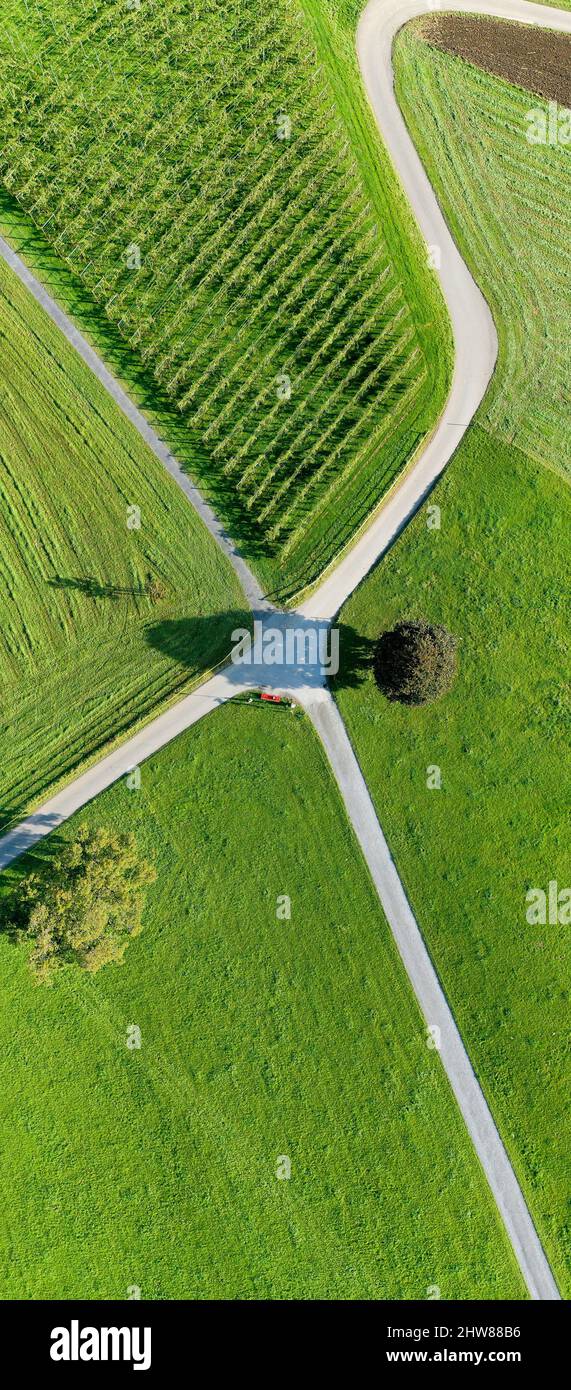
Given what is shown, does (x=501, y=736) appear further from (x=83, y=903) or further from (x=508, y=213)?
(x=508, y=213)

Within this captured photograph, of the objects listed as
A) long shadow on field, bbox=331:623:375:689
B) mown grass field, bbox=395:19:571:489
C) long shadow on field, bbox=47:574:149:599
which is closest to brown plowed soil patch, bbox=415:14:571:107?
mown grass field, bbox=395:19:571:489

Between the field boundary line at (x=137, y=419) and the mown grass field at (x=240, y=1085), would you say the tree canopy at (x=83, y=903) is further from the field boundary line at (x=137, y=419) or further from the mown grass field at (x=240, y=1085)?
the field boundary line at (x=137, y=419)

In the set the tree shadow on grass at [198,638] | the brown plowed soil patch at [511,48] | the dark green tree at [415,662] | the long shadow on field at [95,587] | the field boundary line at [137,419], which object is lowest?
the dark green tree at [415,662]

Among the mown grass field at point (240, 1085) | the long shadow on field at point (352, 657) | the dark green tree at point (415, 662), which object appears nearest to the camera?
the dark green tree at point (415, 662)

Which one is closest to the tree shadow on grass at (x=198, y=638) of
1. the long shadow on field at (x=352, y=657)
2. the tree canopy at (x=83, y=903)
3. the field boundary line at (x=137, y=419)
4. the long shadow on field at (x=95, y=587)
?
the field boundary line at (x=137, y=419)

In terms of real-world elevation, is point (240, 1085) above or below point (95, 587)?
below

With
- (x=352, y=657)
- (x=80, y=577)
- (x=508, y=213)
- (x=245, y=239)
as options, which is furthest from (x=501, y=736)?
(x=245, y=239)
